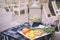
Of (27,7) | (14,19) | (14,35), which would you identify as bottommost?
(14,35)

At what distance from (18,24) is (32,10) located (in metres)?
0.31

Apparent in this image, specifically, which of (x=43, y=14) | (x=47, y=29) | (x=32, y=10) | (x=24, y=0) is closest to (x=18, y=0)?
(x=24, y=0)

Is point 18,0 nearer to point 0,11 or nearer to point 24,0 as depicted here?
point 24,0

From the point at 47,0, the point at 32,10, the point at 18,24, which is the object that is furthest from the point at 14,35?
the point at 47,0

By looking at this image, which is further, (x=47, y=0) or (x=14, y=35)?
(x=47, y=0)

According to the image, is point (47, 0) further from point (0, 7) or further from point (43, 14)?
point (0, 7)

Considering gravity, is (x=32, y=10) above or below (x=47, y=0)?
below

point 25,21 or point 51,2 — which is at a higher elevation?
point 51,2

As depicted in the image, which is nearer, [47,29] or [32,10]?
[47,29]

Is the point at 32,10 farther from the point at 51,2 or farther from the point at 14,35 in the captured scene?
the point at 14,35

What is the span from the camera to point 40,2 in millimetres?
2439

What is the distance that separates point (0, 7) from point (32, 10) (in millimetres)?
510

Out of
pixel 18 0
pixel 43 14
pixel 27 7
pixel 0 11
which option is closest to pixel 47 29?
pixel 43 14

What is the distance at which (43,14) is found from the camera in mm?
2459
